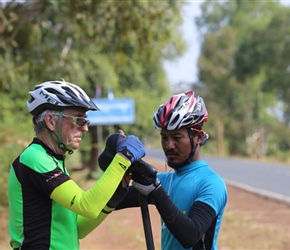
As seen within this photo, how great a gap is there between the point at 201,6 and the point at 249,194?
152ft

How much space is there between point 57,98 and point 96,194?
51cm

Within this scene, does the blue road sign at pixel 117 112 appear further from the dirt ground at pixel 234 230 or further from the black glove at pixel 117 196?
the black glove at pixel 117 196

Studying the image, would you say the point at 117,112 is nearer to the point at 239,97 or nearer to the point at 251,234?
the point at 251,234

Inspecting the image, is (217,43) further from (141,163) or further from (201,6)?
(141,163)

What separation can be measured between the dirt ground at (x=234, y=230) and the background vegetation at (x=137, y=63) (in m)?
2.00

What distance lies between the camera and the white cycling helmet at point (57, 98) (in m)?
2.66

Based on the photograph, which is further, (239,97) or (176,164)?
(239,97)

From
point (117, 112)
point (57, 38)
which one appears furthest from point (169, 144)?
point (117, 112)

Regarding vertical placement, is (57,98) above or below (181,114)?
above

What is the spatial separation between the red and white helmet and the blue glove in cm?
33

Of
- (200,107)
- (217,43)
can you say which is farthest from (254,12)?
(200,107)

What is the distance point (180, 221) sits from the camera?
252cm

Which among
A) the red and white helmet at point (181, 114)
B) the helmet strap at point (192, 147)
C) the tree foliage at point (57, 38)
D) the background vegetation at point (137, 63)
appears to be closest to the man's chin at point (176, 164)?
the helmet strap at point (192, 147)

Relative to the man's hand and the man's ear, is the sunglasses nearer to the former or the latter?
the man's ear
